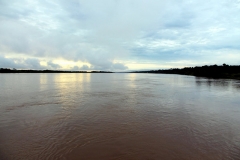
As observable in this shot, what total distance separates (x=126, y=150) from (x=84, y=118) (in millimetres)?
5527

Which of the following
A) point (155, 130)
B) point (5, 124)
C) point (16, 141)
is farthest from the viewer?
point (5, 124)

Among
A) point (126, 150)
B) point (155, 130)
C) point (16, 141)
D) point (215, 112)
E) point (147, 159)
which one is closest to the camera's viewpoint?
point (147, 159)

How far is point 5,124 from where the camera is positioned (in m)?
10.1

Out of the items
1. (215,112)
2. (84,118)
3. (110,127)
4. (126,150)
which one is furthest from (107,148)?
(215,112)

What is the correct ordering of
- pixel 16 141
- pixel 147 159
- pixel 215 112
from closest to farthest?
pixel 147 159 → pixel 16 141 → pixel 215 112

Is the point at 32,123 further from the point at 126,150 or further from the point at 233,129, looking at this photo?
the point at 233,129

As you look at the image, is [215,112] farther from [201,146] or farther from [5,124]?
[5,124]

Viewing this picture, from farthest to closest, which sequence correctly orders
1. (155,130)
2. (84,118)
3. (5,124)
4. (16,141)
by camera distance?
(84,118), (5,124), (155,130), (16,141)

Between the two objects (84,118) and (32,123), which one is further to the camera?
(84,118)

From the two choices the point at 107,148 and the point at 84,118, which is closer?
the point at 107,148

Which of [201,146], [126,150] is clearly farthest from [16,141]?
[201,146]

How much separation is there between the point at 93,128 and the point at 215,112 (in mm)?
11016

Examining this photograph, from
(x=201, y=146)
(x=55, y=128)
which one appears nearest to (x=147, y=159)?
(x=201, y=146)

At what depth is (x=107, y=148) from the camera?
→ 7.08m
